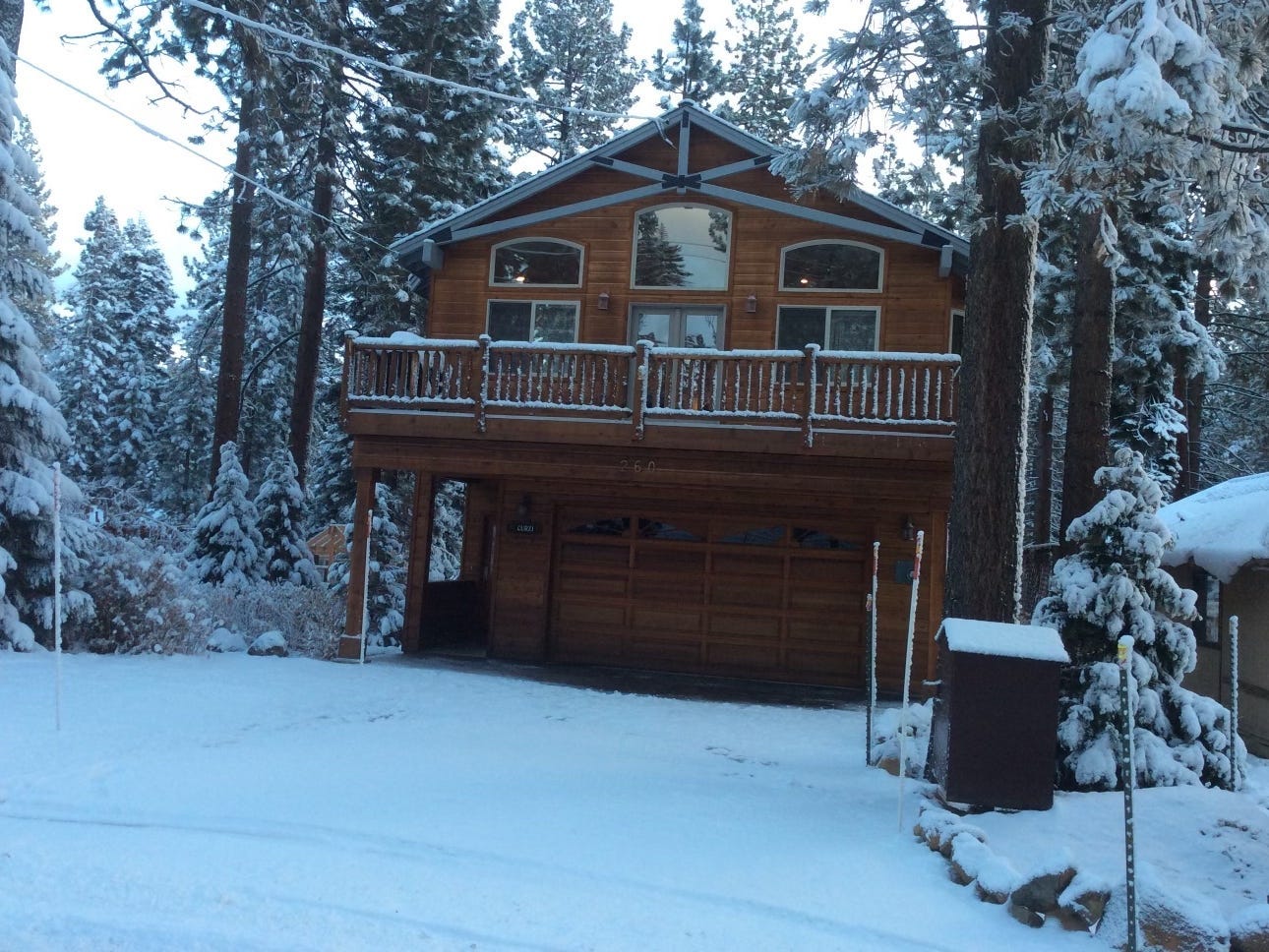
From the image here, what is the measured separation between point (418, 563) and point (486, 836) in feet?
30.7

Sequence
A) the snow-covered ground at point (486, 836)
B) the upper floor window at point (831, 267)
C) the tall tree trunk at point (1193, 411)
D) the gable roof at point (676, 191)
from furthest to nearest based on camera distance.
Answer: the tall tree trunk at point (1193, 411)
the upper floor window at point (831, 267)
the gable roof at point (676, 191)
the snow-covered ground at point (486, 836)

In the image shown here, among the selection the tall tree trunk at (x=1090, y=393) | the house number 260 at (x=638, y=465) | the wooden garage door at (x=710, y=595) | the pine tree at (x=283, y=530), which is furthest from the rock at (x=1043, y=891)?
the pine tree at (x=283, y=530)

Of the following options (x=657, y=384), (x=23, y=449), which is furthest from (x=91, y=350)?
(x=657, y=384)

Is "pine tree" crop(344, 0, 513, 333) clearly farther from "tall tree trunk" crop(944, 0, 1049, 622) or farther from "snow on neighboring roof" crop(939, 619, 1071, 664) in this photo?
"snow on neighboring roof" crop(939, 619, 1071, 664)

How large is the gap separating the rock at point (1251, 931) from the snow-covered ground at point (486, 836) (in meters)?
0.62

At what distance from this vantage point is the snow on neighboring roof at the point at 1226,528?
11633 millimetres

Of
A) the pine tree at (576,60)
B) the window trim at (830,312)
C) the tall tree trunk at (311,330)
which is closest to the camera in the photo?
the window trim at (830,312)

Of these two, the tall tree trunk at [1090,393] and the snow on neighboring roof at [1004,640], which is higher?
the tall tree trunk at [1090,393]

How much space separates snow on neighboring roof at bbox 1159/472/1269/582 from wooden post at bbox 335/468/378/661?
31.1 feet

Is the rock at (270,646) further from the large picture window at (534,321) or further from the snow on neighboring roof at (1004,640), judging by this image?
the snow on neighboring roof at (1004,640)

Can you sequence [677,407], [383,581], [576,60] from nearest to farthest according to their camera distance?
[677,407], [383,581], [576,60]

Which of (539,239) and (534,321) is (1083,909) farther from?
(539,239)

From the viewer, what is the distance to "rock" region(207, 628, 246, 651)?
1358 centimetres

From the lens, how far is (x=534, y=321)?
15242 mm
